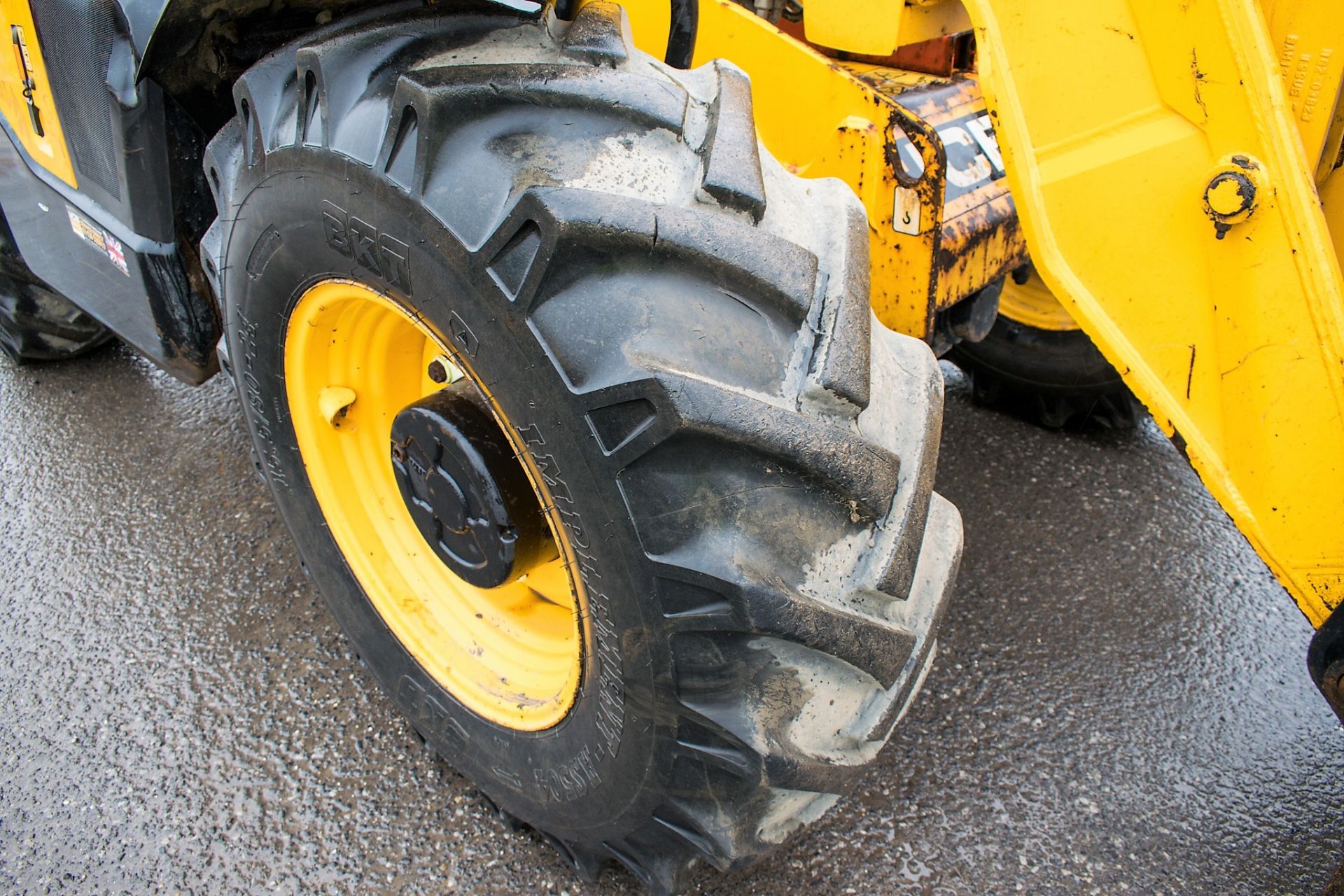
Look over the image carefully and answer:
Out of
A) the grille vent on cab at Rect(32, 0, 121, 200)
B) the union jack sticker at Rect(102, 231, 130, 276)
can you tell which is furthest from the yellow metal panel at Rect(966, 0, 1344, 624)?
the union jack sticker at Rect(102, 231, 130, 276)

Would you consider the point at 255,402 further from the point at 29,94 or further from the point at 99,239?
the point at 29,94

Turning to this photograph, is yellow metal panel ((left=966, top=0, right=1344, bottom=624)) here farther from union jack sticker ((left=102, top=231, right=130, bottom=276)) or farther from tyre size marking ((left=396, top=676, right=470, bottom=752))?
union jack sticker ((left=102, top=231, right=130, bottom=276))

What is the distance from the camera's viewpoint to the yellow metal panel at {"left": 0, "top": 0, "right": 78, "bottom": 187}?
160 centimetres

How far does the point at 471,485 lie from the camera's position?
1379 millimetres

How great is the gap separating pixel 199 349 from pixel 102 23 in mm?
566

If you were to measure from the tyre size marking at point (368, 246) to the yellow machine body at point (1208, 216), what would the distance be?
0.73m

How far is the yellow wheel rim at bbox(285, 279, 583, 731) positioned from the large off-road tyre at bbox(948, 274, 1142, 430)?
150cm

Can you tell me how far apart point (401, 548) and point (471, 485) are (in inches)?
15.9

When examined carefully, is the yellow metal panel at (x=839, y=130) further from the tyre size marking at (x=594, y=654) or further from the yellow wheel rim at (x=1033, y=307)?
the yellow wheel rim at (x=1033, y=307)

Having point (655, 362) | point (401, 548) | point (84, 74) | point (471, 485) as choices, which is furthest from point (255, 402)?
point (655, 362)

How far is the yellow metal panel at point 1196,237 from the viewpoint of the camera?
3.35 ft

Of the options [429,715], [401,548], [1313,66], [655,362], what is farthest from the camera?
[401,548]

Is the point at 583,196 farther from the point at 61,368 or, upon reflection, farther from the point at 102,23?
the point at 61,368

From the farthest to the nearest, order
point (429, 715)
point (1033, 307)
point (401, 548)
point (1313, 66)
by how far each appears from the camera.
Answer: point (1033, 307) < point (401, 548) < point (429, 715) < point (1313, 66)
